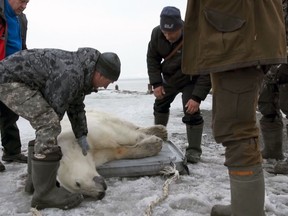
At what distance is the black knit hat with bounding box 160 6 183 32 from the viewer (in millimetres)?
3957

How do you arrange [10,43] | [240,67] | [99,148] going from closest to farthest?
[240,67], [99,148], [10,43]

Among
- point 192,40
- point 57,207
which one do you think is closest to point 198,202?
point 57,207

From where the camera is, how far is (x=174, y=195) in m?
3.16

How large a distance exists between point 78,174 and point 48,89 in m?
0.79

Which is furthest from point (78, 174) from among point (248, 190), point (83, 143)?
point (248, 190)

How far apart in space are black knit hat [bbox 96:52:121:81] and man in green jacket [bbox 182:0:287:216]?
96cm

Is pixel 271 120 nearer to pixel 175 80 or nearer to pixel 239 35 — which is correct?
pixel 175 80

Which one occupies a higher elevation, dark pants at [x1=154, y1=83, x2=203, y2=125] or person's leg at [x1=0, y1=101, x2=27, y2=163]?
dark pants at [x1=154, y1=83, x2=203, y2=125]

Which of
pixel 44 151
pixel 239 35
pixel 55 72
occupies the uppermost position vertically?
pixel 239 35

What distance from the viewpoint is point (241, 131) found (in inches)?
84.8

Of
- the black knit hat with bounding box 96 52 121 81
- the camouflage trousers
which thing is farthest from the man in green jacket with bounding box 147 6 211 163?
the camouflage trousers

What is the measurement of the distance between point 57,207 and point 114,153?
1.08 m

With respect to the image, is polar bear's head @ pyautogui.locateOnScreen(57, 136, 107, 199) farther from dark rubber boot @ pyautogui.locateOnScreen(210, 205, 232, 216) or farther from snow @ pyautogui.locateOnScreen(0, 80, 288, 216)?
dark rubber boot @ pyautogui.locateOnScreen(210, 205, 232, 216)

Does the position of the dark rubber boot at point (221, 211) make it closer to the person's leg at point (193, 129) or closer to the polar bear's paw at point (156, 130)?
the person's leg at point (193, 129)
